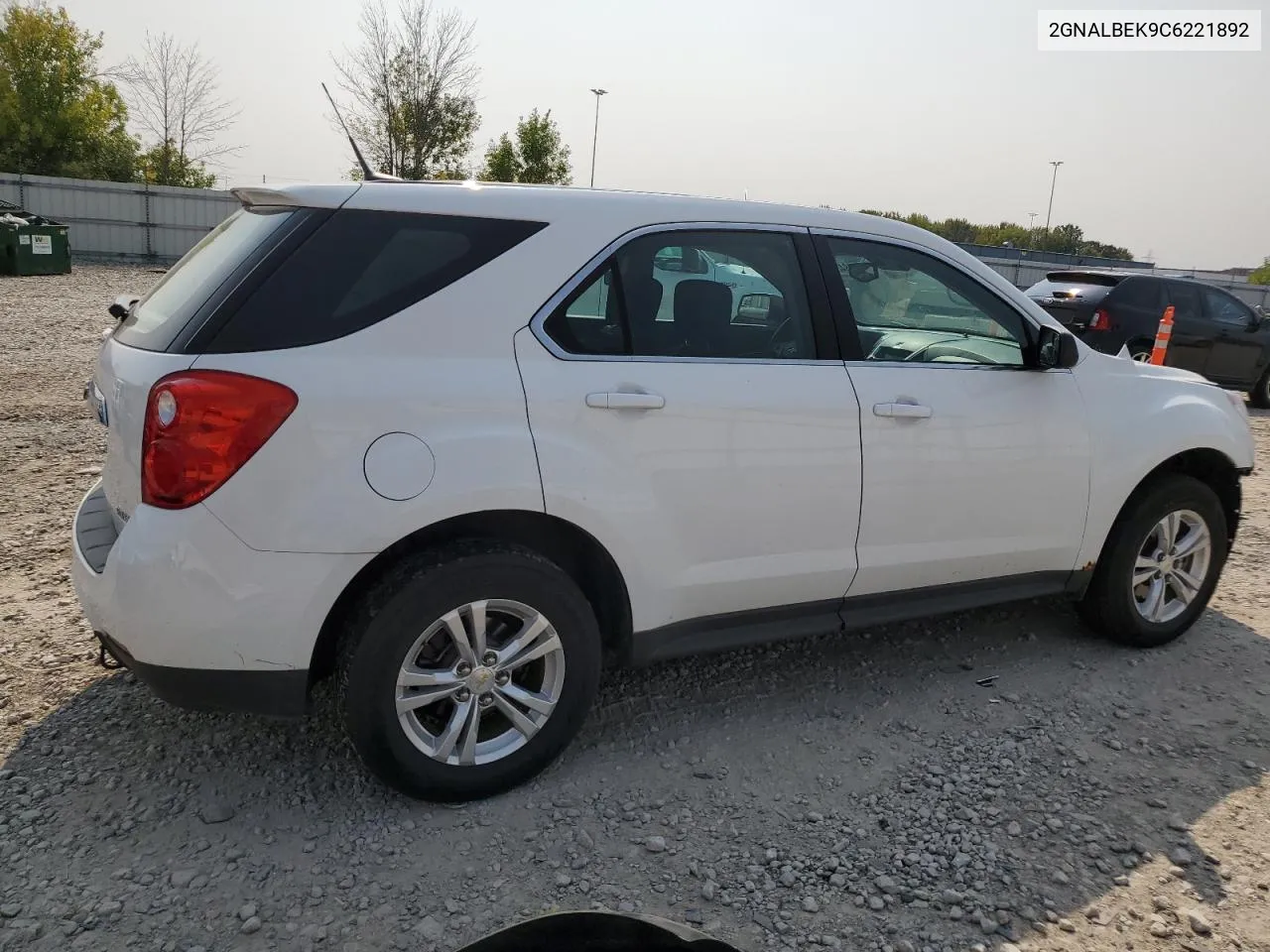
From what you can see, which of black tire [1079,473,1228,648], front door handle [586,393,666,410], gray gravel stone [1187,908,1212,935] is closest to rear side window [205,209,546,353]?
front door handle [586,393,666,410]

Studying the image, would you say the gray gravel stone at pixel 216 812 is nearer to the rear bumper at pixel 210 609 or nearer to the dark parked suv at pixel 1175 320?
the rear bumper at pixel 210 609

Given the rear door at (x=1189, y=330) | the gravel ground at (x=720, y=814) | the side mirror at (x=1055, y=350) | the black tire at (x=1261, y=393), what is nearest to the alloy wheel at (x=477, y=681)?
the gravel ground at (x=720, y=814)

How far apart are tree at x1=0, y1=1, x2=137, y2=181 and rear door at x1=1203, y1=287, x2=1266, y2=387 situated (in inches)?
1399

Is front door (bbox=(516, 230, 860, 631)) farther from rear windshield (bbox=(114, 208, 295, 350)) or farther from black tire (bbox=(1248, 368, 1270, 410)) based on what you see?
black tire (bbox=(1248, 368, 1270, 410))

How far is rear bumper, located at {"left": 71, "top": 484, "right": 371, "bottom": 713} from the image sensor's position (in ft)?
8.70

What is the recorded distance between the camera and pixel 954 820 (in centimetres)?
313

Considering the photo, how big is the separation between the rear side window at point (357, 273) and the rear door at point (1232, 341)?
1323 cm

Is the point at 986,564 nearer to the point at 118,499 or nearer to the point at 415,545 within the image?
the point at 415,545

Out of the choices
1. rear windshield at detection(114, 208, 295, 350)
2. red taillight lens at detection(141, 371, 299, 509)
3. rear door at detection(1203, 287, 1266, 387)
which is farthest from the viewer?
rear door at detection(1203, 287, 1266, 387)

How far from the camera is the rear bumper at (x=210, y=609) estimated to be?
2652mm

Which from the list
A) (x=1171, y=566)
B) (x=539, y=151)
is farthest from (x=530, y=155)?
(x=1171, y=566)

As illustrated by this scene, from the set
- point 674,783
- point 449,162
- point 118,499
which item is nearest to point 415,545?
point 118,499

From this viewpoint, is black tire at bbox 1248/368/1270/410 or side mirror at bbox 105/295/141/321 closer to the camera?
side mirror at bbox 105/295/141/321

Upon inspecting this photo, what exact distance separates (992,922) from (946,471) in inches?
62.5
